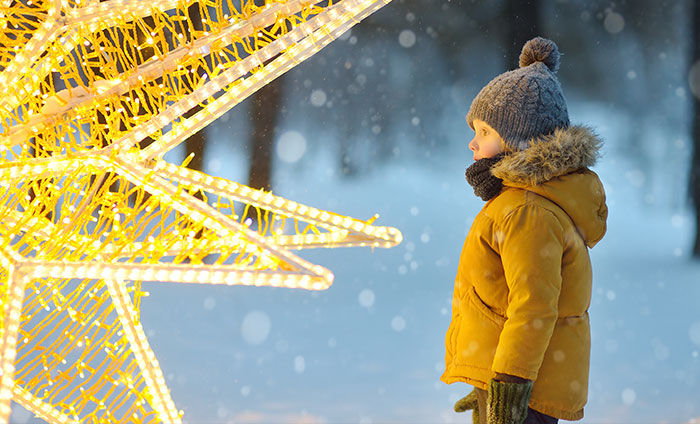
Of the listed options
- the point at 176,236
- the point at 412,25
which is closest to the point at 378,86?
the point at 412,25

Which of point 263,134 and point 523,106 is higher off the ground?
point 263,134

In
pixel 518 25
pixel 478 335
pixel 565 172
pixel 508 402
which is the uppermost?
pixel 518 25

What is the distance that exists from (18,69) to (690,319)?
2305 mm

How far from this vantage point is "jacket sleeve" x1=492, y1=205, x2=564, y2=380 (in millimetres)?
936

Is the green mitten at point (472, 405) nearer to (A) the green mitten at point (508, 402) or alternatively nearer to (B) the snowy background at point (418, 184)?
(A) the green mitten at point (508, 402)

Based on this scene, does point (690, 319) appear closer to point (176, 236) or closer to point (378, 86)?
point (378, 86)

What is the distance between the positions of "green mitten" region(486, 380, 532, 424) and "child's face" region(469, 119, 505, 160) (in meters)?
0.38

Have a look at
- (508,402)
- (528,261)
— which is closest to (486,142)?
(528,261)

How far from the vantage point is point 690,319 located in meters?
2.39

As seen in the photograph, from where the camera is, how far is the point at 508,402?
3.02ft

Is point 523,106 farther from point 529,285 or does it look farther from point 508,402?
point 508,402

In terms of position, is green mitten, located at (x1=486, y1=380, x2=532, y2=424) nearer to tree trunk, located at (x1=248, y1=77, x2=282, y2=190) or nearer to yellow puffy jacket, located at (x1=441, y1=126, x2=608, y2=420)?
yellow puffy jacket, located at (x1=441, y1=126, x2=608, y2=420)

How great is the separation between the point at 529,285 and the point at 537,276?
0.06 ft

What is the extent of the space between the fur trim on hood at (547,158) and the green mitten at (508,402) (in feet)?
1.01
